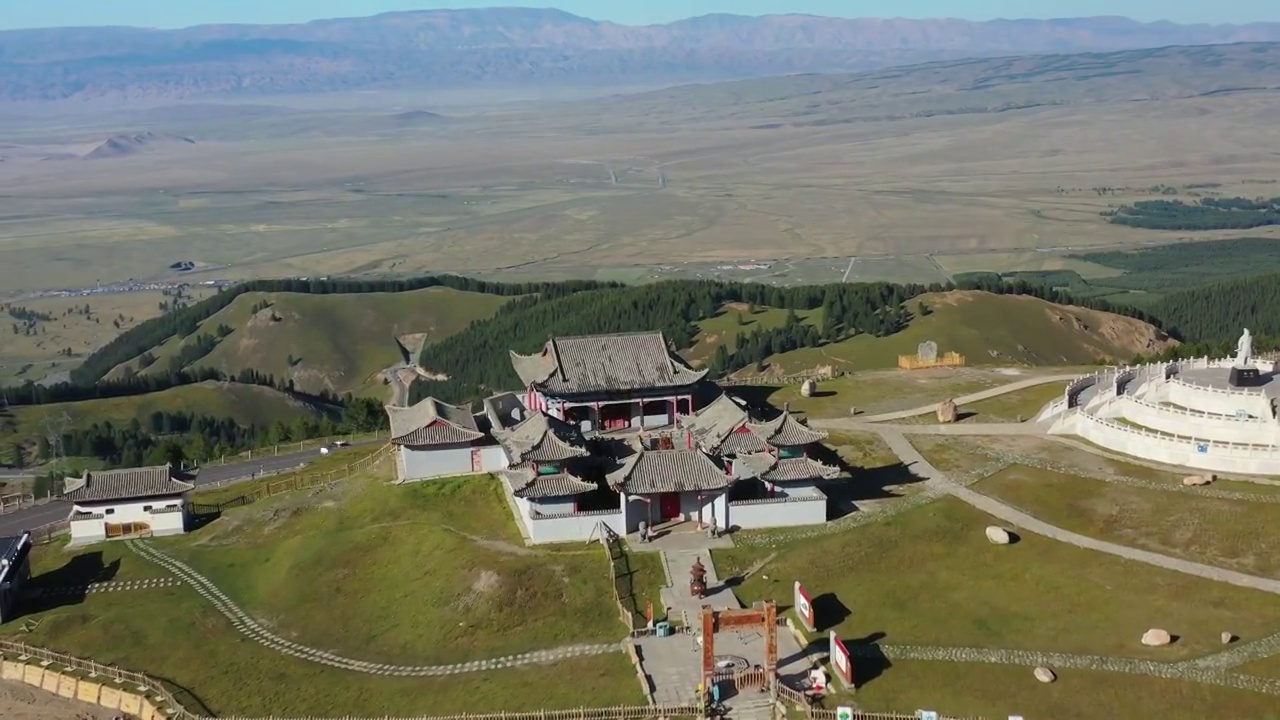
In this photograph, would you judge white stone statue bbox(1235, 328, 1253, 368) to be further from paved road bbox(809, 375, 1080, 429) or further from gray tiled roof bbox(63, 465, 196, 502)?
gray tiled roof bbox(63, 465, 196, 502)

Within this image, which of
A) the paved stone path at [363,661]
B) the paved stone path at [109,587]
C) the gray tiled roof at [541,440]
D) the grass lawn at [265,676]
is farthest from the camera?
the gray tiled roof at [541,440]

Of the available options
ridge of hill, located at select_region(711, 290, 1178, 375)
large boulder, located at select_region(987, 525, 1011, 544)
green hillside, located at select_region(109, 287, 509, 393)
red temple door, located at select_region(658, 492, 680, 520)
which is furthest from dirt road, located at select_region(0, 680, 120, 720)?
green hillside, located at select_region(109, 287, 509, 393)

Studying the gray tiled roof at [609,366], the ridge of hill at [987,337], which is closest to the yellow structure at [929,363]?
the ridge of hill at [987,337]

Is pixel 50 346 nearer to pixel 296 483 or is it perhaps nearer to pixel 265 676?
pixel 296 483

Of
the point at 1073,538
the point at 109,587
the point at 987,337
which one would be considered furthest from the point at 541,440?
the point at 987,337

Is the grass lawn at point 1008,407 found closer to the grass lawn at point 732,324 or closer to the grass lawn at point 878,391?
the grass lawn at point 878,391

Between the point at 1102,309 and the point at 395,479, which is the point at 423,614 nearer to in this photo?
the point at 395,479

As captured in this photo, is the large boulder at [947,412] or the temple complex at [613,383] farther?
the large boulder at [947,412]
